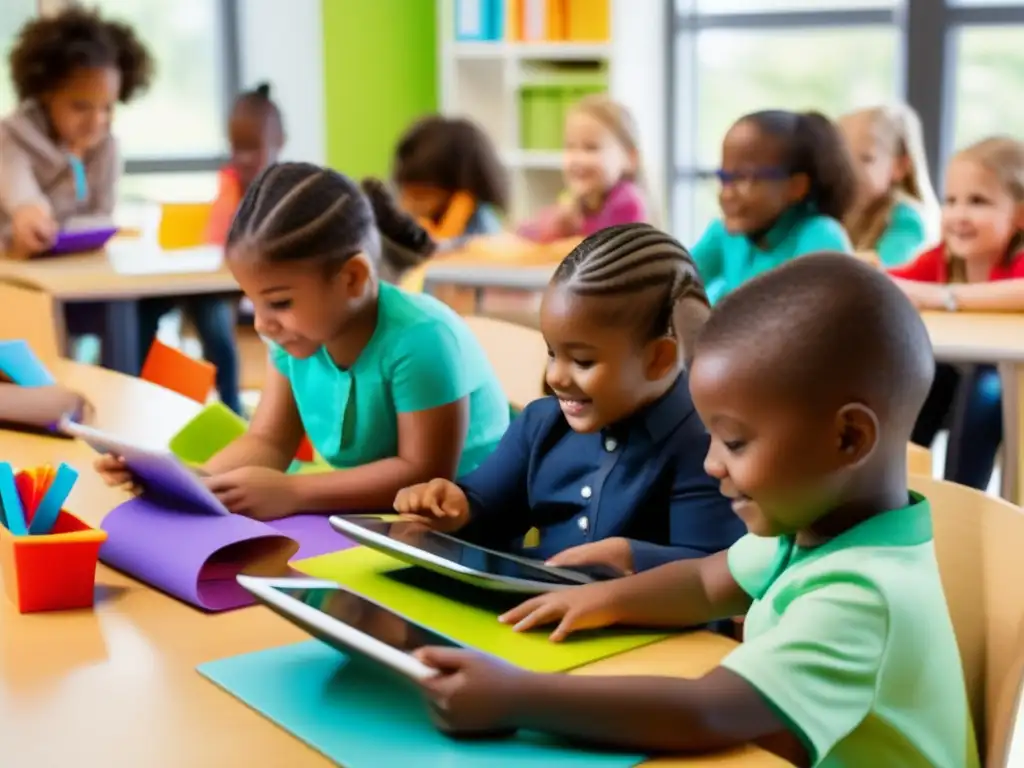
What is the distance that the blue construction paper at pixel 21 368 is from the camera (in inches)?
83.7

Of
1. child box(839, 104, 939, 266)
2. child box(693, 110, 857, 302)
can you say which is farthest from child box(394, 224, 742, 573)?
child box(839, 104, 939, 266)

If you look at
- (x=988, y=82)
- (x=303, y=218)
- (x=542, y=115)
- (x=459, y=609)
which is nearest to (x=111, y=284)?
(x=303, y=218)

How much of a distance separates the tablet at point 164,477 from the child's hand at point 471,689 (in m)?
0.48

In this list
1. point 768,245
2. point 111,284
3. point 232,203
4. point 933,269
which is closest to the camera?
point 768,245

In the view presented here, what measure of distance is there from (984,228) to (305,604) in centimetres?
254

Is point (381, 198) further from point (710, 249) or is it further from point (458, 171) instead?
point (458, 171)

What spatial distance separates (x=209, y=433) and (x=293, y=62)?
457cm

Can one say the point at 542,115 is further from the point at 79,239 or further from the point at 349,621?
the point at 349,621

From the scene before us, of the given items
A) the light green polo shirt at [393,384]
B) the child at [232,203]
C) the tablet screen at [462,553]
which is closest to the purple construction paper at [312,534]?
the tablet screen at [462,553]

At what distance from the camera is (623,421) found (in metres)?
1.43

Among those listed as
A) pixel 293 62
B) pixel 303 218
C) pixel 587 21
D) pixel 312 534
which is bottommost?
pixel 312 534

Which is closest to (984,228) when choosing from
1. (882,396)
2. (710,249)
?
(710,249)

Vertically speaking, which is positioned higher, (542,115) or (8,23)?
(8,23)

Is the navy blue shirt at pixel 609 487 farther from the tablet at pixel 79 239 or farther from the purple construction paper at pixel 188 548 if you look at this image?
the tablet at pixel 79 239
